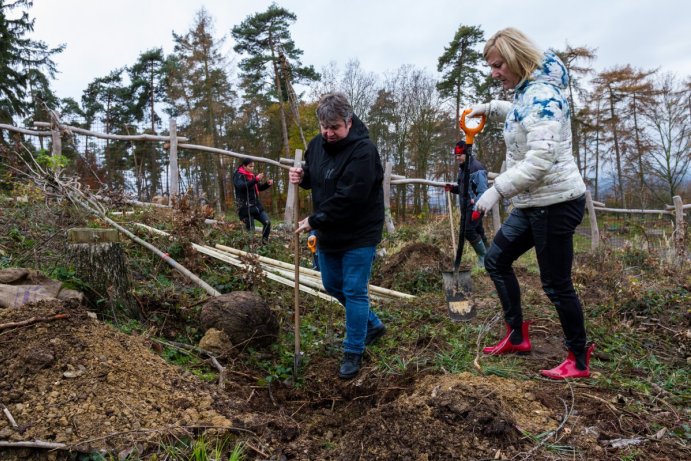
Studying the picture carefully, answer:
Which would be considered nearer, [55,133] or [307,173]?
[307,173]

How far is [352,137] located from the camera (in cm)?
301

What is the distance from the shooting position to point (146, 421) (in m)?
2.04

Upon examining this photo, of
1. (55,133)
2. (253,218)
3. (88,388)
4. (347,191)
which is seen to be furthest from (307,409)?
(55,133)

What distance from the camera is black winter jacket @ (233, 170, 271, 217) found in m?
8.05

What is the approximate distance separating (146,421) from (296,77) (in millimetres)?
21679

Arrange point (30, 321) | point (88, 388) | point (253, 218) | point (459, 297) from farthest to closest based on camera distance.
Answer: point (253, 218) → point (459, 297) → point (30, 321) → point (88, 388)

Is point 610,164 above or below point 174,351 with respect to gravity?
above

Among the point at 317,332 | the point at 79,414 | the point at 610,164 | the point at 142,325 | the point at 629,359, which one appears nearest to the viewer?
the point at 79,414

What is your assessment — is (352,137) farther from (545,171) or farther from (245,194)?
(245,194)

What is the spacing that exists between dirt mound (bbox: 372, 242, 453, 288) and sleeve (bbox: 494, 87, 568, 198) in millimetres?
3494

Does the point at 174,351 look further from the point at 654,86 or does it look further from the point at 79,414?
the point at 654,86

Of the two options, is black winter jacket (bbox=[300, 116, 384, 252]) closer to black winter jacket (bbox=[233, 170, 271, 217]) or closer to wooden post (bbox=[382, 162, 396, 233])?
black winter jacket (bbox=[233, 170, 271, 217])

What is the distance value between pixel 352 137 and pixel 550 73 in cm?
123

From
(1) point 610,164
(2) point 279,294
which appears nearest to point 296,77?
(1) point 610,164
